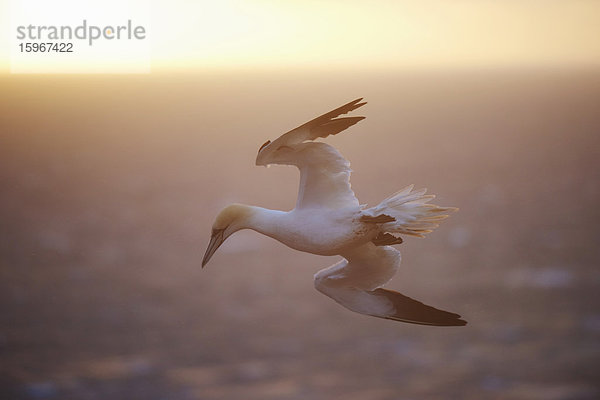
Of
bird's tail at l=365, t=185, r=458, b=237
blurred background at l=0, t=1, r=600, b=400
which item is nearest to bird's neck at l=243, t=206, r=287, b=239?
bird's tail at l=365, t=185, r=458, b=237

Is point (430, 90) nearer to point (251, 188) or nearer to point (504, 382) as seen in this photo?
point (251, 188)

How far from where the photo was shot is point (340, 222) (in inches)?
66.2

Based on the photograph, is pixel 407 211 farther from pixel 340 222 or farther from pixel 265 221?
pixel 265 221

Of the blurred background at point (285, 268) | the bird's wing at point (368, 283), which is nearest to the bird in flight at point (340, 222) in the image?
the bird's wing at point (368, 283)

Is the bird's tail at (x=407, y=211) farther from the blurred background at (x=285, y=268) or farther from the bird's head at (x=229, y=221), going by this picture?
the blurred background at (x=285, y=268)

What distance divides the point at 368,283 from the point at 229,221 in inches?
15.2

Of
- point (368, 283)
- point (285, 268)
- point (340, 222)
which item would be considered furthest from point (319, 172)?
point (285, 268)

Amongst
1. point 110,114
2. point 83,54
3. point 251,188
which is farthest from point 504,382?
point 83,54

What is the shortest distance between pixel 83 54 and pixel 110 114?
19.1ft

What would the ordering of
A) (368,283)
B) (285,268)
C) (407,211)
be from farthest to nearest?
(285,268), (368,283), (407,211)

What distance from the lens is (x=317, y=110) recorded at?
24.2ft

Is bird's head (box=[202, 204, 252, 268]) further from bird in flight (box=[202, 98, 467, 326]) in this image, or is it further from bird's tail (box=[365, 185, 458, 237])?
bird's tail (box=[365, 185, 458, 237])


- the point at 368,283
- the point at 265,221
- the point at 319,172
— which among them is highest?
the point at 319,172

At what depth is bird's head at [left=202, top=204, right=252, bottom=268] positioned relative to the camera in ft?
5.77
